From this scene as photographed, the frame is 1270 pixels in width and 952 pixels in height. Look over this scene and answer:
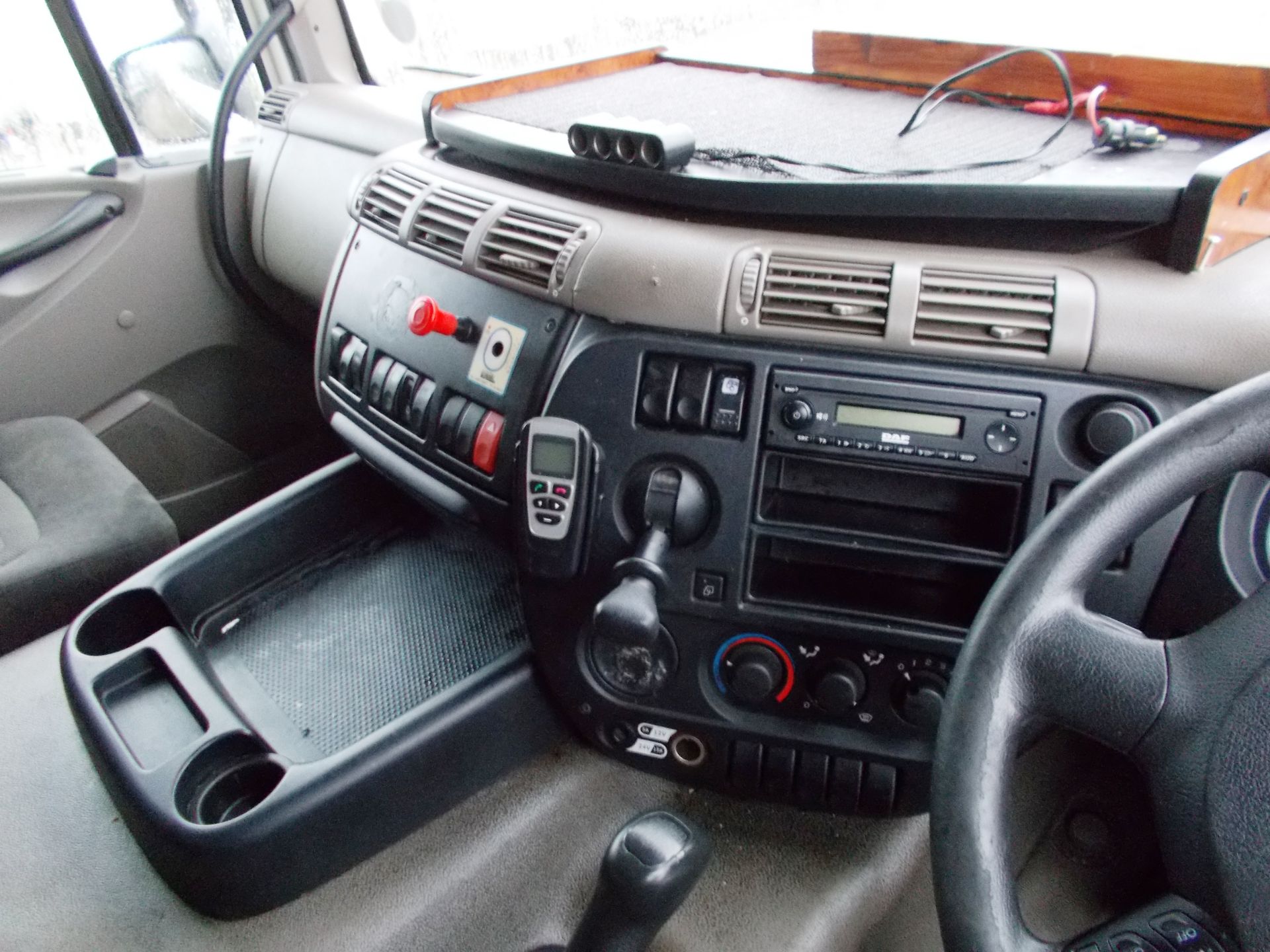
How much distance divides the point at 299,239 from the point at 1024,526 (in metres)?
1.52

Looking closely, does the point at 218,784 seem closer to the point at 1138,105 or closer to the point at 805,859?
the point at 805,859

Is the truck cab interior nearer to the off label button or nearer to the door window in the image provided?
the off label button

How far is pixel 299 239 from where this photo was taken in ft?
6.04

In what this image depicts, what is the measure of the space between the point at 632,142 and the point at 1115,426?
52 cm

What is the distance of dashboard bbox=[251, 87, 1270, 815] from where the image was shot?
79 cm

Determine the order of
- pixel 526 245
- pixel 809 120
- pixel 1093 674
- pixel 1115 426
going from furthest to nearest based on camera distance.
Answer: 1. pixel 809 120
2. pixel 526 245
3. pixel 1115 426
4. pixel 1093 674

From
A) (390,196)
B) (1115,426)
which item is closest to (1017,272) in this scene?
(1115,426)

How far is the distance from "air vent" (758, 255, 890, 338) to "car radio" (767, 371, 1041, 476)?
0.05 meters

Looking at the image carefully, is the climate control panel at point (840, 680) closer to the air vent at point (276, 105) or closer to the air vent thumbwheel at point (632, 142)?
the air vent thumbwheel at point (632, 142)

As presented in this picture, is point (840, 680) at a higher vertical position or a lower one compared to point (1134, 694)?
lower

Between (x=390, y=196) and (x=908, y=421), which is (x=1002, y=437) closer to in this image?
(x=908, y=421)

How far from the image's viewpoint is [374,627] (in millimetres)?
1193

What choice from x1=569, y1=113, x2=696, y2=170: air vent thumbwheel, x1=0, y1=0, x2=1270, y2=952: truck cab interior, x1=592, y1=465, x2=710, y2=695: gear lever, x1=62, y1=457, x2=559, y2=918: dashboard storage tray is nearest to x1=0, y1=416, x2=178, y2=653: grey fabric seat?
x1=0, y1=0, x2=1270, y2=952: truck cab interior

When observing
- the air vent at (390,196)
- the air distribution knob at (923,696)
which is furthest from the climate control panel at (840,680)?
the air vent at (390,196)
